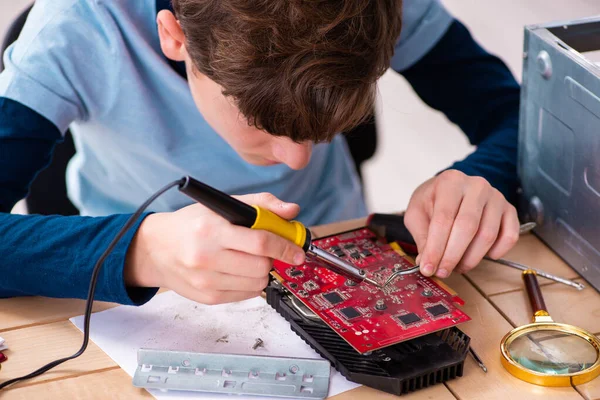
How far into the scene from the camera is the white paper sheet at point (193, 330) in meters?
0.91

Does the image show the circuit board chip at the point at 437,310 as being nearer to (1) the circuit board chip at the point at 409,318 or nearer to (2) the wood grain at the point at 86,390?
(1) the circuit board chip at the point at 409,318

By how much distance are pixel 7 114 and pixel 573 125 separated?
80 cm

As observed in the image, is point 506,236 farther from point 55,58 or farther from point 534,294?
point 55,58

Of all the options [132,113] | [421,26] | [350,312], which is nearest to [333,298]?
[350,312]

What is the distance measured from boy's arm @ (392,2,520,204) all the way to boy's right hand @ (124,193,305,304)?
63 cm

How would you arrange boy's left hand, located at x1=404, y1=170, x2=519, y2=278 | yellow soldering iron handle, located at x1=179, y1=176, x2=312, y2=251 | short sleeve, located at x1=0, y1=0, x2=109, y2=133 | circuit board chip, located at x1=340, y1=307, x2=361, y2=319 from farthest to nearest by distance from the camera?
short sleeve, located at x1=0, y1=0, x2=109, y2=133 → boy's left hand, located at x1=404, y1=170, x2=519, y2=278 → circuit board chip, located at x1=340, y1=307, x2=361, y2=319 → yellow soldering iron handle, located at x1=179, y1=176, x2=312, y2=251

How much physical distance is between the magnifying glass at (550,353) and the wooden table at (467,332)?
0.04ft

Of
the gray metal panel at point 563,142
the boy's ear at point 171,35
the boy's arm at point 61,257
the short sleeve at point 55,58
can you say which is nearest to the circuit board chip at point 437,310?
the gray metal panel at point 563,142

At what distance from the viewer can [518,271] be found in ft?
3.50

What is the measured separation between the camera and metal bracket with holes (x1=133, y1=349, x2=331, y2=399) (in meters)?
0.83

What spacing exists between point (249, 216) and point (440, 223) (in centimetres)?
31

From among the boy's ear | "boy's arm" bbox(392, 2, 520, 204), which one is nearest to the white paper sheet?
the boy's ear

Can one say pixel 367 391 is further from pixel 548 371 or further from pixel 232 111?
pixel 232 111

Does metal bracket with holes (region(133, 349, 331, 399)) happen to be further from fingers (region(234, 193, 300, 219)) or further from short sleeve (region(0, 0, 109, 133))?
short sleeve (region(0, 0, 109, 133))
